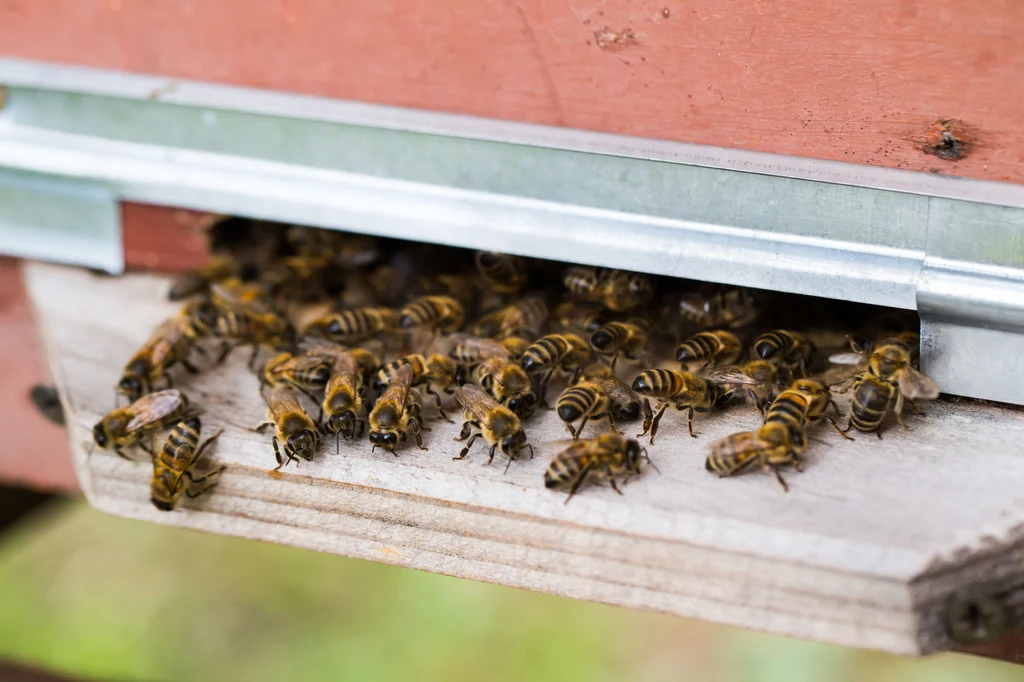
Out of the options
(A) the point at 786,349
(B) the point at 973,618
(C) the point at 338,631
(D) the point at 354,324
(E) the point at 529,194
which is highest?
(E) the point at 529,194

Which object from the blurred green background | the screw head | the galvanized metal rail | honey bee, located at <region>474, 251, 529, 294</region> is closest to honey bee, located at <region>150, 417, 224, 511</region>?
the galvanized metal rail

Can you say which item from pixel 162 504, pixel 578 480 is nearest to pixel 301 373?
pixel 162 504

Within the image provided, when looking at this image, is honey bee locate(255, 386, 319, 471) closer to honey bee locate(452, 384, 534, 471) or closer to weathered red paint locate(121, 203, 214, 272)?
honey bee locate(452, 384, 534, 471)

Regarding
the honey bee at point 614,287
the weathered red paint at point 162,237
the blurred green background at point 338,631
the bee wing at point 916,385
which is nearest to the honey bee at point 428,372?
the honey bee at point 614,287

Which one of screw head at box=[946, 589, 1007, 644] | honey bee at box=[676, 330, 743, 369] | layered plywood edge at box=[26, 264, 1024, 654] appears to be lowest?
screw head at box=[946, 589, 1007, 644]

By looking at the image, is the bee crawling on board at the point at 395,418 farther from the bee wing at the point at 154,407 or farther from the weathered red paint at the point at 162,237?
the weathered red paint at the point at 162,237

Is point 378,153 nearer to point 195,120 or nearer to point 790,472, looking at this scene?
point 195,120

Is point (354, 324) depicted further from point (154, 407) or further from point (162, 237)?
point (162, 237)
